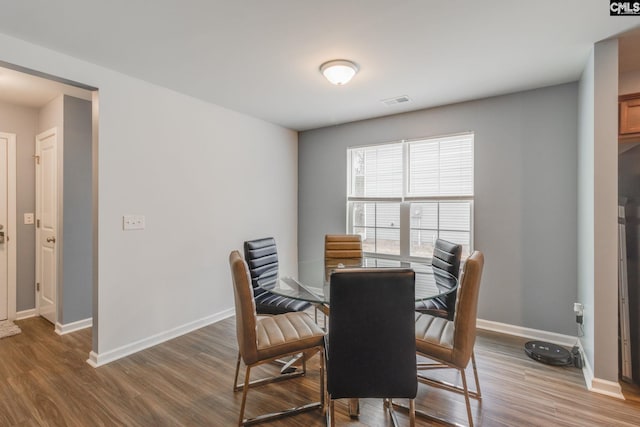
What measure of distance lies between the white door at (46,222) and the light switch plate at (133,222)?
51.6 inches

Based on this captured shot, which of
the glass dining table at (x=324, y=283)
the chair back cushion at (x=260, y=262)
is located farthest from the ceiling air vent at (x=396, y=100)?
the chair back cushion at (x=260, y=262)

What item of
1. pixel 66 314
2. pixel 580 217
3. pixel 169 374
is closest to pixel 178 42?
pixel 169 374

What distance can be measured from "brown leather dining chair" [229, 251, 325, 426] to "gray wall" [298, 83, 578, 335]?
227 cm

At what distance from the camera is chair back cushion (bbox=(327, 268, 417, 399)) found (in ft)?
4.92

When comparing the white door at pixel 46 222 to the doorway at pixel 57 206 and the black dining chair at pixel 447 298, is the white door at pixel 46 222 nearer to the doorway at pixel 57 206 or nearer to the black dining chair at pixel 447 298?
the doorway at pixel 57 206

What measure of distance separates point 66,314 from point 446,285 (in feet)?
A: 12.8

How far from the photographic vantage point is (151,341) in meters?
2.98

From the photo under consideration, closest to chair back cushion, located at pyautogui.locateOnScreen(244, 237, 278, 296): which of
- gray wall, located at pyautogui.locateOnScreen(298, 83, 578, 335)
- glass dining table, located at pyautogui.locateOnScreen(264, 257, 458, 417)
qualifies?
glass dining table, located at pyautogui.locateOnScreen(264, 257, 458, 417)

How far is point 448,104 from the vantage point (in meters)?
3.53

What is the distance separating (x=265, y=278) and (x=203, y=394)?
115 cm

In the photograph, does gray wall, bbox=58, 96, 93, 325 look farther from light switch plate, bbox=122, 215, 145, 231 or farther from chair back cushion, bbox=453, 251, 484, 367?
chair back cushion, bbox=453, 251, 484, 367

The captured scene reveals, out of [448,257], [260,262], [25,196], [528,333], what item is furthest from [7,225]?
[528,333]

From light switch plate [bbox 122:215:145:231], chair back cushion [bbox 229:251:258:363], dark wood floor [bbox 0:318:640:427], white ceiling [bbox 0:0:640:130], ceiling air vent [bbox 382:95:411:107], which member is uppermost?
ceiling air vent [bbox 382:95:411:107]

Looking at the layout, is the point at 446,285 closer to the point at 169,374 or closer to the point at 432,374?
the point at 432,374
